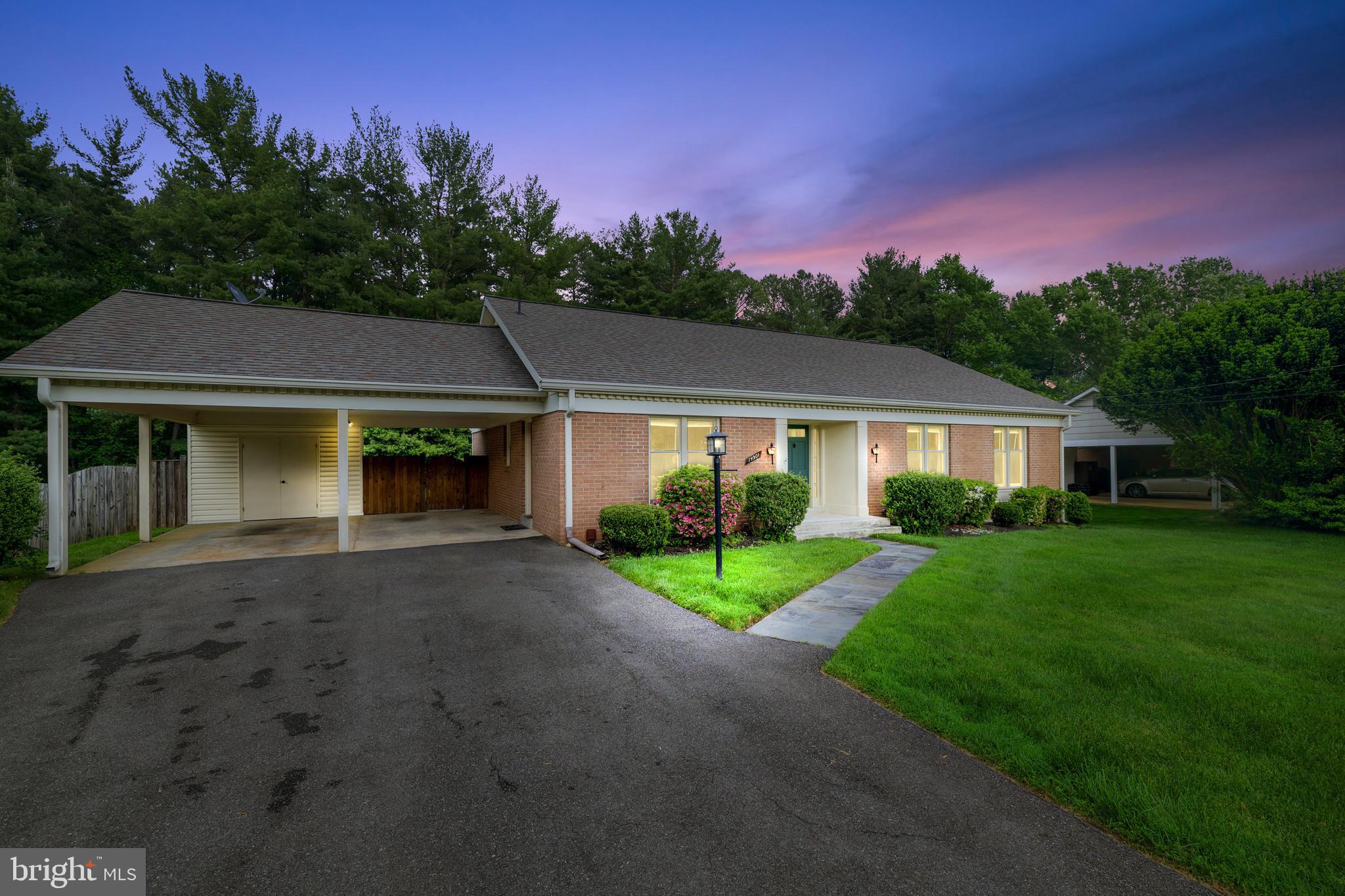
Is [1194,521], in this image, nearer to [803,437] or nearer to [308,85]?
[803,437]

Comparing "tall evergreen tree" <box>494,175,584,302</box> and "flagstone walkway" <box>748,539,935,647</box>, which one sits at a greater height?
"tall evergreen tree" <box>494,175,584,302</box>

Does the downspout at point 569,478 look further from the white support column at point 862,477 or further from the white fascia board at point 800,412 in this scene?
the white support column at point 862,477

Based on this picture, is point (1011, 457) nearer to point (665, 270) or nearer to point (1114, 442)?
point (1114, 442)

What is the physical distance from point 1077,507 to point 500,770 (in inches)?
642

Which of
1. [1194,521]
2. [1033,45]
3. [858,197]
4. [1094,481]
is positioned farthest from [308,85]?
[1094,481]

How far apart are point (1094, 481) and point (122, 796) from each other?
1268 inches

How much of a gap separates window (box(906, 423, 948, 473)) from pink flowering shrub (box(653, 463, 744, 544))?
6276 mm

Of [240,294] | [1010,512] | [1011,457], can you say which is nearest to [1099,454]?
[1011,457]

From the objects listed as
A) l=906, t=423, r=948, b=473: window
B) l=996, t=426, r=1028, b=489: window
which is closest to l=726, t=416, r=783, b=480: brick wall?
l=906, t=423, r=948, b=473: window

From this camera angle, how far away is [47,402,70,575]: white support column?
308 inches

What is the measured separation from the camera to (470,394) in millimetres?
10156

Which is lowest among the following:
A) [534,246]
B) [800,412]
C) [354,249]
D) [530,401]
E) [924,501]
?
[924,501]

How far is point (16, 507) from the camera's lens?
7.30 metres

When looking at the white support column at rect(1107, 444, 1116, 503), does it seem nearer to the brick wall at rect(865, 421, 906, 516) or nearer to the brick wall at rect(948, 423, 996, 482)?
the brick wall at rect(948, 423, 996, 482)
